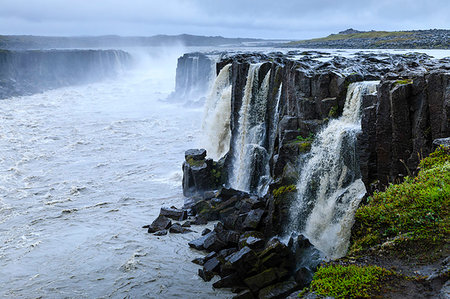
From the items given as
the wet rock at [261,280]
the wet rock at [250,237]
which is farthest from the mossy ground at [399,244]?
the wet rock at [250,237]

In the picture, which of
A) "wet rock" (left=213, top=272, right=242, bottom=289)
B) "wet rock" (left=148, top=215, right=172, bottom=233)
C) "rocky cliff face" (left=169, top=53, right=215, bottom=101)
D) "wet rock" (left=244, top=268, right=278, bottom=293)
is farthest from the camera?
"rocky cliff face" (left=169, top=53, right=215, bottom=101)

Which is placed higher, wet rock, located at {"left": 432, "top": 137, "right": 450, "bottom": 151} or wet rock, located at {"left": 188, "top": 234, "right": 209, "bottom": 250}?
wet rock, located at {"left": 432, "top": 137, "right": 450, "bottom": 151}

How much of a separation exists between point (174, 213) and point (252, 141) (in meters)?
7.34

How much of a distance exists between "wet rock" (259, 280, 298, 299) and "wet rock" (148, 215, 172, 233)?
350 inches

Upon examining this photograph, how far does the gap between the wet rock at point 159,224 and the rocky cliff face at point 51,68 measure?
64809 millimetres

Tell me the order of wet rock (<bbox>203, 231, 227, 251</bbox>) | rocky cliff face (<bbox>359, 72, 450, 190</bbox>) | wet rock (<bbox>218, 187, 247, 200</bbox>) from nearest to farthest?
rocky cliff face (<bbox>359, 72, 450, 190</bbox>) < wet rock (<bbox>203, 231, 227, 251</bbox>) < wet rock (<bbox>218, 187, 247, 200</bbox>)

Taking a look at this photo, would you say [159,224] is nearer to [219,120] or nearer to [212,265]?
[212,265]

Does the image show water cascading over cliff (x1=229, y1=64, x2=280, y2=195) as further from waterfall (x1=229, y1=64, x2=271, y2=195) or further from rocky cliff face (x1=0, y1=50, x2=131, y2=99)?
rocky cliff face (x1=0, y1=50, x2=131, y2=99)

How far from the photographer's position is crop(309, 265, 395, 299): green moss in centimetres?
830

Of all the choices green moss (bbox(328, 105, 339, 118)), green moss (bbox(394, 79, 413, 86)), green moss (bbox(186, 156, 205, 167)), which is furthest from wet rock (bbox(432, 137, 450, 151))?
green moss (bbox(186, 156, 205, 167))

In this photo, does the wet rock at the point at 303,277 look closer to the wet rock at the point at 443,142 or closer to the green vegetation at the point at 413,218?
the green vegetation at the point at 413,218

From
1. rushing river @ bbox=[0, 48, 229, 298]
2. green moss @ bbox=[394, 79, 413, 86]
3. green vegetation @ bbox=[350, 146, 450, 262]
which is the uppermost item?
green moss @ bbox=[394, 79, 413, 86]

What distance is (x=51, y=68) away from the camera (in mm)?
93625

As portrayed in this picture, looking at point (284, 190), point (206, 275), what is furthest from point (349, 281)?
point (284, 190)
